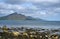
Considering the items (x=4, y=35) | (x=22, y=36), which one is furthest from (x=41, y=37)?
(x=4, y=35)

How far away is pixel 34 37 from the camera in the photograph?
22.1m

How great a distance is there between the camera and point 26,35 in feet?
71.8

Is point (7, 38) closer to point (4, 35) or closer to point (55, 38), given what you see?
point (4, 35)

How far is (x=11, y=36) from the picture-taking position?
21.2 metres

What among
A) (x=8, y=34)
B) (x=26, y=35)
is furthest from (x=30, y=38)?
(x=8, y=34)

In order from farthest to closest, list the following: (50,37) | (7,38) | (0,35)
→ (50,37) < (0,35) < (7,38)

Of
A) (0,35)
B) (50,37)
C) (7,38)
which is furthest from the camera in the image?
(50,37)

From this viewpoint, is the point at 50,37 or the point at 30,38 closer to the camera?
the point at 30,38

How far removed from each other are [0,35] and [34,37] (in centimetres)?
328

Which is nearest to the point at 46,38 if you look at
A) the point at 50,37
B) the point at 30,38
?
the point at 50,37

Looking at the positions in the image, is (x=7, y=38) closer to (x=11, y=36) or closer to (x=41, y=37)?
(x=11, y=36)

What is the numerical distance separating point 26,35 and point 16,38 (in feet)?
3.82

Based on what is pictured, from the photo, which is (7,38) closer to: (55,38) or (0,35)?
(0,35)

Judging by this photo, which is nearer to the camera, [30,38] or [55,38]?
[30,38]
